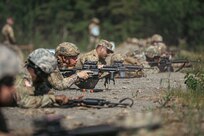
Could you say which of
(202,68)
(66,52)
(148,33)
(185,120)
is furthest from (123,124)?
(148,33)

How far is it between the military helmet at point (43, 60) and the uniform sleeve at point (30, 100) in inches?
17.6

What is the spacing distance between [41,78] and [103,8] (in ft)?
107

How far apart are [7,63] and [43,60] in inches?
107

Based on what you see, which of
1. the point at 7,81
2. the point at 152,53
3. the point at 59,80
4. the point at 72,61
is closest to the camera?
the point at 7,81

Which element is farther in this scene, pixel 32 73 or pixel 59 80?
pixel 59 80

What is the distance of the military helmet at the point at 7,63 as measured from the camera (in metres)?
7.05

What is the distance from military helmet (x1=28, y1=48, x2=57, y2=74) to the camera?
9.71 meters

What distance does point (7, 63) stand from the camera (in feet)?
23.2

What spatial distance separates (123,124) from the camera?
6.89 meters

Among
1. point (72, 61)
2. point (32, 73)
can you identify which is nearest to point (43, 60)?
point (32, 73)

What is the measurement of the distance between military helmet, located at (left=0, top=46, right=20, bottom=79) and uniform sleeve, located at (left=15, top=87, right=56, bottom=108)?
2603mm

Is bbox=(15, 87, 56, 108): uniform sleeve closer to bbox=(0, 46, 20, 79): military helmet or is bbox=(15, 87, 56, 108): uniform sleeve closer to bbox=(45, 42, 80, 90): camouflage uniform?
bbox=(45, 42, 80, 90): camouflage uniform

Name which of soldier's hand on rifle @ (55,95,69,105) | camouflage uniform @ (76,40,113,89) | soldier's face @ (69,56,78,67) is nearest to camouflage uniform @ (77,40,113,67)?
camouflage uniform @ (76,40,113,89)

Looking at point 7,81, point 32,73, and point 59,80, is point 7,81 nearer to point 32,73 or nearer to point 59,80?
point 32,73
